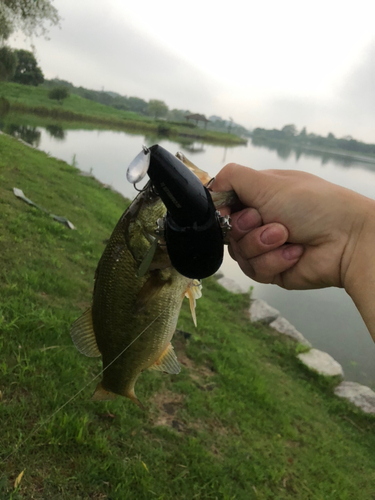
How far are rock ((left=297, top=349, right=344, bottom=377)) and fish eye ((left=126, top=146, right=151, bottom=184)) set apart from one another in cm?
746

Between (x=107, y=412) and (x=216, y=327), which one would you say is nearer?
(x=107, y=412)

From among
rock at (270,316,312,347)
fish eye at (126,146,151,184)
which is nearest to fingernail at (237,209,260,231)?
fish eye at (126,146,151,184)

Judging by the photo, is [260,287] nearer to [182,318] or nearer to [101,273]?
[182,318]

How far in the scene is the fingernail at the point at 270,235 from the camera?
6.43 ft

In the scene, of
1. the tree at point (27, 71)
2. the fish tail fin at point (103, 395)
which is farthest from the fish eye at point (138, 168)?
the tree at point (27, 71)

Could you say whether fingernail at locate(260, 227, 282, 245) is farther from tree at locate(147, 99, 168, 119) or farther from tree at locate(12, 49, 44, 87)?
tree at locate(147, 99, 168, 119)

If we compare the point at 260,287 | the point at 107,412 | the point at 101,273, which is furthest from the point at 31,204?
the point at 260,287

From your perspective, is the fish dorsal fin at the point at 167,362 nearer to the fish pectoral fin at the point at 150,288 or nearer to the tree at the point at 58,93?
the fish pectoral fin at the point at 150,288

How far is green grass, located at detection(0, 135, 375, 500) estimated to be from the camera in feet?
9.12

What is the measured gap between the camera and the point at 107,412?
133 inches

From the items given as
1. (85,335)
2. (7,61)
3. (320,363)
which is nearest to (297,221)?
(85,335)

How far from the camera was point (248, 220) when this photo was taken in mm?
2006

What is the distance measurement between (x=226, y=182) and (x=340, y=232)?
0.70 meters

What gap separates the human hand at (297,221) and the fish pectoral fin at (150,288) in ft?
1.77
